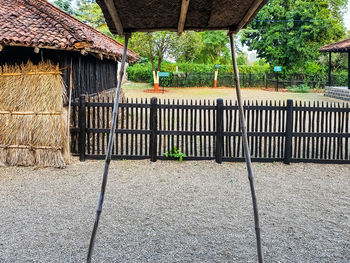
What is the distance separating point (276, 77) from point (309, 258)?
1168 inches

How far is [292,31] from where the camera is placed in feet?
103

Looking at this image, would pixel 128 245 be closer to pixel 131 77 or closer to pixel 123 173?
pixel 123 173

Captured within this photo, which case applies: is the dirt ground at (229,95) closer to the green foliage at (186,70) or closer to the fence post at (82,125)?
the green foliage at (186,70)

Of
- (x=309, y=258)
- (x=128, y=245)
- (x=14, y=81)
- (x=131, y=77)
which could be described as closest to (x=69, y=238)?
(x=128, y=245)

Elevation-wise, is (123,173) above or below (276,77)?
below

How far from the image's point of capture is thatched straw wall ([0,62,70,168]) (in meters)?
7.47

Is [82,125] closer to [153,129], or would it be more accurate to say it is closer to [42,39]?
[153,129]

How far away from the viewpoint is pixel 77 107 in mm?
8414

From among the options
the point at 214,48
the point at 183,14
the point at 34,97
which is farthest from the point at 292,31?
the point at 183,14

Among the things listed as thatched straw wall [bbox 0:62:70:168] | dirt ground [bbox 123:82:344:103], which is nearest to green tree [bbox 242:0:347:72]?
dirt ground [bbox 123:82:344:103]

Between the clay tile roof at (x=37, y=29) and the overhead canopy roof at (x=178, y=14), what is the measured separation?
369cm

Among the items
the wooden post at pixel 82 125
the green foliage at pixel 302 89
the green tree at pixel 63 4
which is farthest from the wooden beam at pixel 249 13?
the green foliage at pixel 302 89

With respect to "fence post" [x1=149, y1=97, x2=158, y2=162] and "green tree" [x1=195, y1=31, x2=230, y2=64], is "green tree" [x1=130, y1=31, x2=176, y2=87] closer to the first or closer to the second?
"green tree" [x1=195, y1=31, x2=230, y2=64]

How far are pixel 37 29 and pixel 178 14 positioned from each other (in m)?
5.10
